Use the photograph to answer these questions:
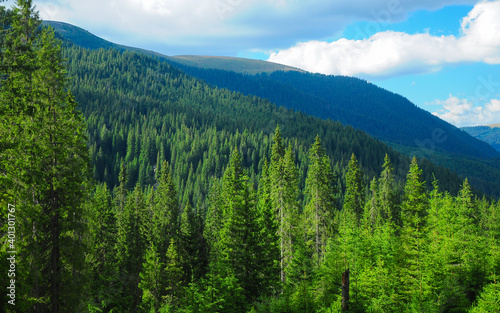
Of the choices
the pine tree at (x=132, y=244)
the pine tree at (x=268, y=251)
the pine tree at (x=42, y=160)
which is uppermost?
the pine tree at (x=42, y=160)

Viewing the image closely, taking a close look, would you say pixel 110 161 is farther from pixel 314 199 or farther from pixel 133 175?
pixel 314 199

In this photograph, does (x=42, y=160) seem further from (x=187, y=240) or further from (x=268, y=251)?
(x=187, y=240)

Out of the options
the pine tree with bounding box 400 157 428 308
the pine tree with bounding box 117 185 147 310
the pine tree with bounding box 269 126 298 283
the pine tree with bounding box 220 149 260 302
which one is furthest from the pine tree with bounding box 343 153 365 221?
the pine tree with bounding box 117 185 147 310

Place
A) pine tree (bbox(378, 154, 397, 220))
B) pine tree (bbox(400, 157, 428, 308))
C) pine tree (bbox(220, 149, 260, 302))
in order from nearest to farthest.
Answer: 1. pine tree (bbox(400, 157, 428, 308))
2. pine tree (bbox(220, 149, 260, 302))
3. pine tree (bbox(378, 154, 397, 220))

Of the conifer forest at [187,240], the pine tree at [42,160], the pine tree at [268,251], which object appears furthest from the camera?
the pine tree at [268,251]

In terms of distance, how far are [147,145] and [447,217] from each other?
570 feet

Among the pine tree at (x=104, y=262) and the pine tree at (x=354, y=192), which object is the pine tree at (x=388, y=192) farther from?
the pine tree at (x=104, y=262)

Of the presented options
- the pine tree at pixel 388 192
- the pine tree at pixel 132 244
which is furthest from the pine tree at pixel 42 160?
the pine tree at pixel 388 192

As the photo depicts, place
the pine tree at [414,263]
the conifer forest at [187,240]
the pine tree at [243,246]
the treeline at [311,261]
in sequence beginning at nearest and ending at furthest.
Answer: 1. the conifer forest at [187,240]
2. the treeline at [311,261]
3. the pine tree at [414,263]
4. the pine tree at [243,246]

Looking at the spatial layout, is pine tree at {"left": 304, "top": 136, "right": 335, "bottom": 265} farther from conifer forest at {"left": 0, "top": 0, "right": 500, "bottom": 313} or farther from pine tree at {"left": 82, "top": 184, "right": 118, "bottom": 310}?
pine tree at {"left": 82, "top": 184, "right": 118, "bottom": 310}

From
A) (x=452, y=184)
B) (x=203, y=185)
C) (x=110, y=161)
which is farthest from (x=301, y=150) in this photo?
(x=110, y=161)

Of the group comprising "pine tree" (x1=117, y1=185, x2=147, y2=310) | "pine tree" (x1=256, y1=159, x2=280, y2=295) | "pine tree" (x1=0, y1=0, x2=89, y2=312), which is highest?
"pine tree" (x1=0, y1=0, x2=89, y2=312)

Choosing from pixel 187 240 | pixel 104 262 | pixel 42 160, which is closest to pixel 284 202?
pixel 187 240

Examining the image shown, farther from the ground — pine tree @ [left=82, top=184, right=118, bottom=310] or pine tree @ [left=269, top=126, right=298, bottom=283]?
pine tree @ [left=269, top=126, right=298, bottom=283]
